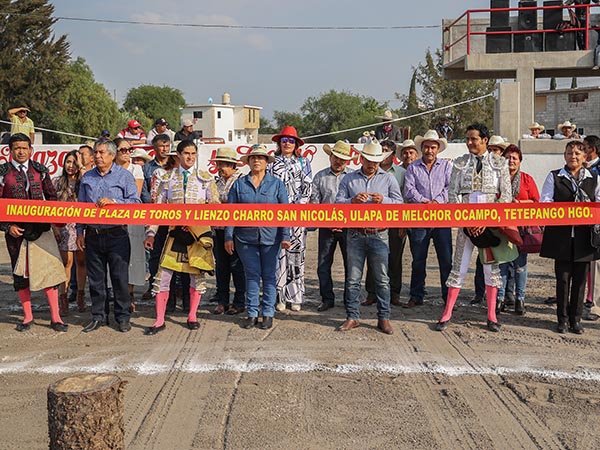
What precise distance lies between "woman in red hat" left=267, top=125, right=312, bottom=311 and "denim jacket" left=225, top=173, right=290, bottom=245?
73cm

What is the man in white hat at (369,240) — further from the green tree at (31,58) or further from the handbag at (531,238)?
the green tree at (31,58)

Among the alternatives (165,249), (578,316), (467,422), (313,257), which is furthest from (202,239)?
(313,257)

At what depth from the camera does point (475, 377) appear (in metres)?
5.74

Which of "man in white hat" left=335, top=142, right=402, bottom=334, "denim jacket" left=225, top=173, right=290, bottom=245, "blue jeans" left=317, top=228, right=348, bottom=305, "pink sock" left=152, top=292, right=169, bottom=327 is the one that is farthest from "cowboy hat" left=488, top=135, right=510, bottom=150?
"pink sock" left=152, top=292, right=169, bottom=327

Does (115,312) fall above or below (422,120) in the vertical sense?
below

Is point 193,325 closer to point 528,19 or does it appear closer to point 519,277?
point 519,277

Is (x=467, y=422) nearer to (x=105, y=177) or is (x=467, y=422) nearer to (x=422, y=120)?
(x=105, y=177)

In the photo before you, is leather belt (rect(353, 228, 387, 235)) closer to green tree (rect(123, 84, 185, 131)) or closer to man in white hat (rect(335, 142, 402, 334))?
man in white hat (rect(335, 142, 402, 334))

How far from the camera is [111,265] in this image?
24.1 feet

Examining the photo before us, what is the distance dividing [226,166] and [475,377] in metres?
3.89

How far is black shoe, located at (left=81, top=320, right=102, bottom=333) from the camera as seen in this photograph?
7.30 m

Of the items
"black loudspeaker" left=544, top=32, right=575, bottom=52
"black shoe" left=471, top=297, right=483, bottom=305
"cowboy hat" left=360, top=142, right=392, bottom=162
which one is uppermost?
"black loudspeaker" left=544, top=32, right=575, bottom=52

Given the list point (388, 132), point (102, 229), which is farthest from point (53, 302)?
point (388, 132)

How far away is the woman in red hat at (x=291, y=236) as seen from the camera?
324 inches
